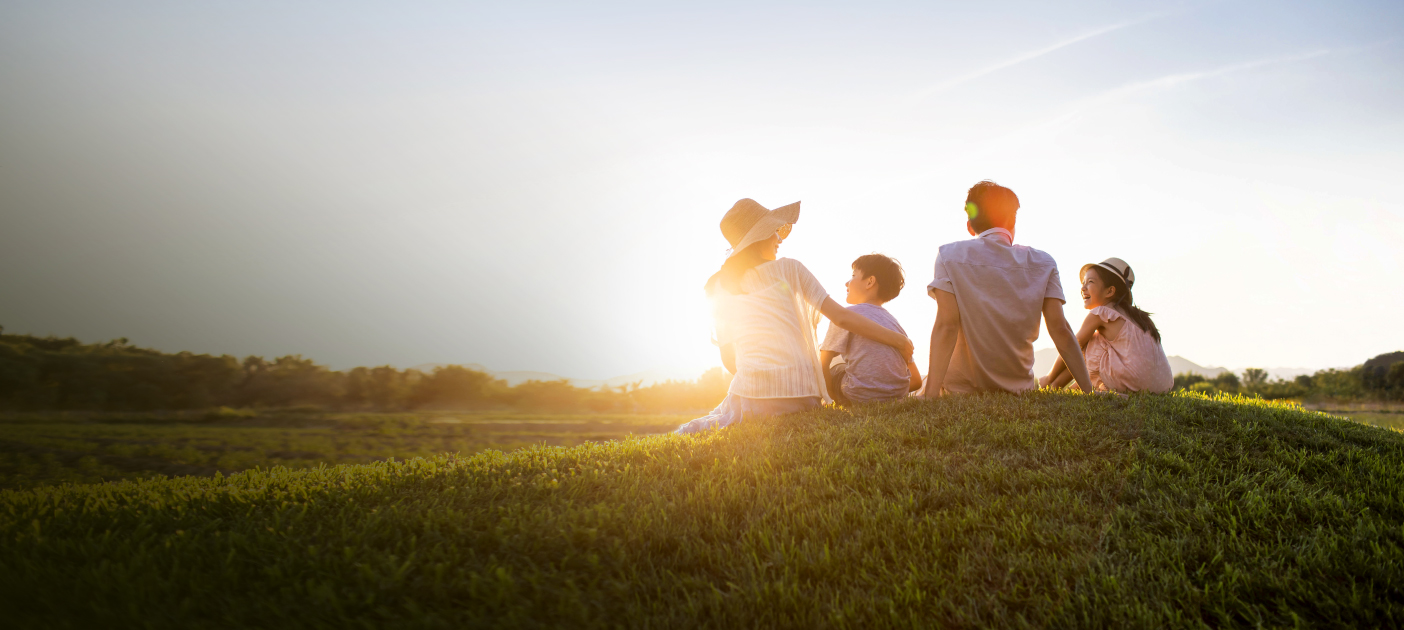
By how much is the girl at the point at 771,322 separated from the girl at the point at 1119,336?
2.47 meters

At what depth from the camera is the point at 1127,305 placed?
595cm

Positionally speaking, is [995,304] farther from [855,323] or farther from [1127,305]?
[1127,305]

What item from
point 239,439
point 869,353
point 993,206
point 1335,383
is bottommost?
point 239,439

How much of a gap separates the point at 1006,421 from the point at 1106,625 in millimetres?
2372

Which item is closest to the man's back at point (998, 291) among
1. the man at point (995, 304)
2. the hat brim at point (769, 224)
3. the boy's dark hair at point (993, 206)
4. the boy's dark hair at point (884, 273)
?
the man at point (995, 304)

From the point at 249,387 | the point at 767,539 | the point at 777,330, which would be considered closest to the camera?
the point at 767,539

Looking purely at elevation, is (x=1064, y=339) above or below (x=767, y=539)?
above

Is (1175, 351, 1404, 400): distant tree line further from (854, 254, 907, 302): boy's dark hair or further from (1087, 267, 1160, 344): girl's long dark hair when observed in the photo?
(854, 254, 907, 302): boy's dark hair

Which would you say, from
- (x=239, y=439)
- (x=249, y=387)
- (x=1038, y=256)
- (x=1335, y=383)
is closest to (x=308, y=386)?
(x=249, y=387)

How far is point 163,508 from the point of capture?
2814 millimetres

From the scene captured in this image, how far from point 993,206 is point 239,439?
15.7m

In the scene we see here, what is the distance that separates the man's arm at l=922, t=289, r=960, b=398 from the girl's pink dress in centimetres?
198

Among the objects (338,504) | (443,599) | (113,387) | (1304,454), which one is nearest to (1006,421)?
(1304,454)

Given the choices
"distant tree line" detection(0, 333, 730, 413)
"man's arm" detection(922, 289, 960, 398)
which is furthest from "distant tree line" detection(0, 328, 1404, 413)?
"man's arm" detection(922, 289, 960, 398)
